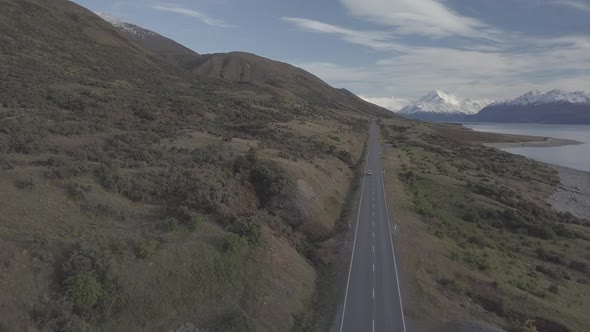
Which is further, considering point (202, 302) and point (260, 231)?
point (260, 231)

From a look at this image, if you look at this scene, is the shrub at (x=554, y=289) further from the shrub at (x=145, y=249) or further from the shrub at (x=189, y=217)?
the shrub at (x=145, y=249)

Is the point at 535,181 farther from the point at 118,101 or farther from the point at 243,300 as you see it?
the point at 243,300

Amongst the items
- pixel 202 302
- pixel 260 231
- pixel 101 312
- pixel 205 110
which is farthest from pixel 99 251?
pixel 205 110

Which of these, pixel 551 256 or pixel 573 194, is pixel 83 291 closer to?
pixel 551 256

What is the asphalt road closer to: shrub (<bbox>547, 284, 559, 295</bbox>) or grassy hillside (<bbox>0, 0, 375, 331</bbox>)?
grassy hillside (<bbox>0, 0, 375, 331</bbox>)

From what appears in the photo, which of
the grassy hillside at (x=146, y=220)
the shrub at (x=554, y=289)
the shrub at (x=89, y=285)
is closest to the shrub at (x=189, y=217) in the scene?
the grassy hillside at (x=146, y=220)

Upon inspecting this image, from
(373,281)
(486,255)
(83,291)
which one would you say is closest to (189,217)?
(83,291)
